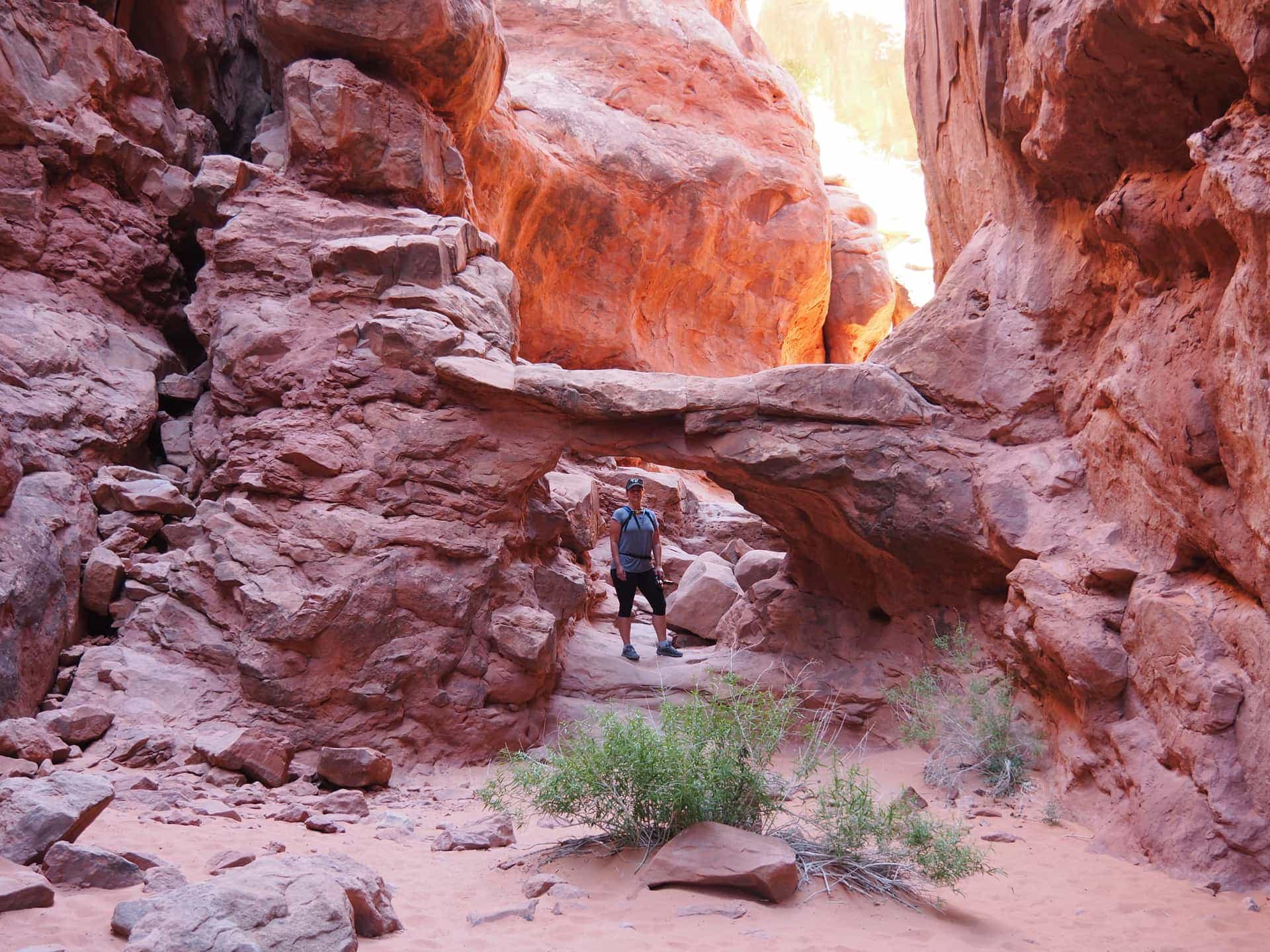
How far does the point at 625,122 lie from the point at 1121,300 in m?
8.83

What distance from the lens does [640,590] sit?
9031 millimetres

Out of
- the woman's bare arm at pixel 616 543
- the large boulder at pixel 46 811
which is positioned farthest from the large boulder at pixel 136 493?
the woman's bare arm at pixel 616 543

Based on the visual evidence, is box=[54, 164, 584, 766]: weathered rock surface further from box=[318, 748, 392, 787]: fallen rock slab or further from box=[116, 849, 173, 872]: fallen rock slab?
box=[116, 849, 173, 872]: fallen rock slab

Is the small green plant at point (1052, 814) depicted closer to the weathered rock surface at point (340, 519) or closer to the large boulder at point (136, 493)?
the weathered rock surface at point (340, 519)

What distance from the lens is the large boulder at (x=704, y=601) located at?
9.90m

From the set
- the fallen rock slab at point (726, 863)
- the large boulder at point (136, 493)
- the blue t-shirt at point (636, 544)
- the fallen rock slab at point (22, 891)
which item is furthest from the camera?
the blue t-shirt at point (636, 544)

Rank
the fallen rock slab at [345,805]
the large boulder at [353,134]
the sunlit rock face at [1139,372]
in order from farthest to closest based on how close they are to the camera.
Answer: the large boulder at [353,134] → the fallen rock slab at [345,805] → the sunlit rock face at [1139,372]

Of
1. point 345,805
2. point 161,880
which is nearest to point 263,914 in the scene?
point 161,880

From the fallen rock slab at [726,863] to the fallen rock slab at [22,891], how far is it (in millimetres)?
2299

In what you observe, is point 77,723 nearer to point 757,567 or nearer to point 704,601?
point 704,601

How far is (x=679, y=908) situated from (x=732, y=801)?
688 mm

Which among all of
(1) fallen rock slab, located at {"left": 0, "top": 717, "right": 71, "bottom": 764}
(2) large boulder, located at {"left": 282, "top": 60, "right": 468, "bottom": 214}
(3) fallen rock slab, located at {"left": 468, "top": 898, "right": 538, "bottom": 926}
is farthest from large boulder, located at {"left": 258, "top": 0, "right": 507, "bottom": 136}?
(3) fallen rock slab, located at {"left": 468, "top": 898, "right": 538, "bottom": 926}

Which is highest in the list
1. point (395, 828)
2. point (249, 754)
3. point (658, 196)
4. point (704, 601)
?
point (658, 196)

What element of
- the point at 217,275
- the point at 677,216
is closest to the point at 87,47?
the point at 217,275
